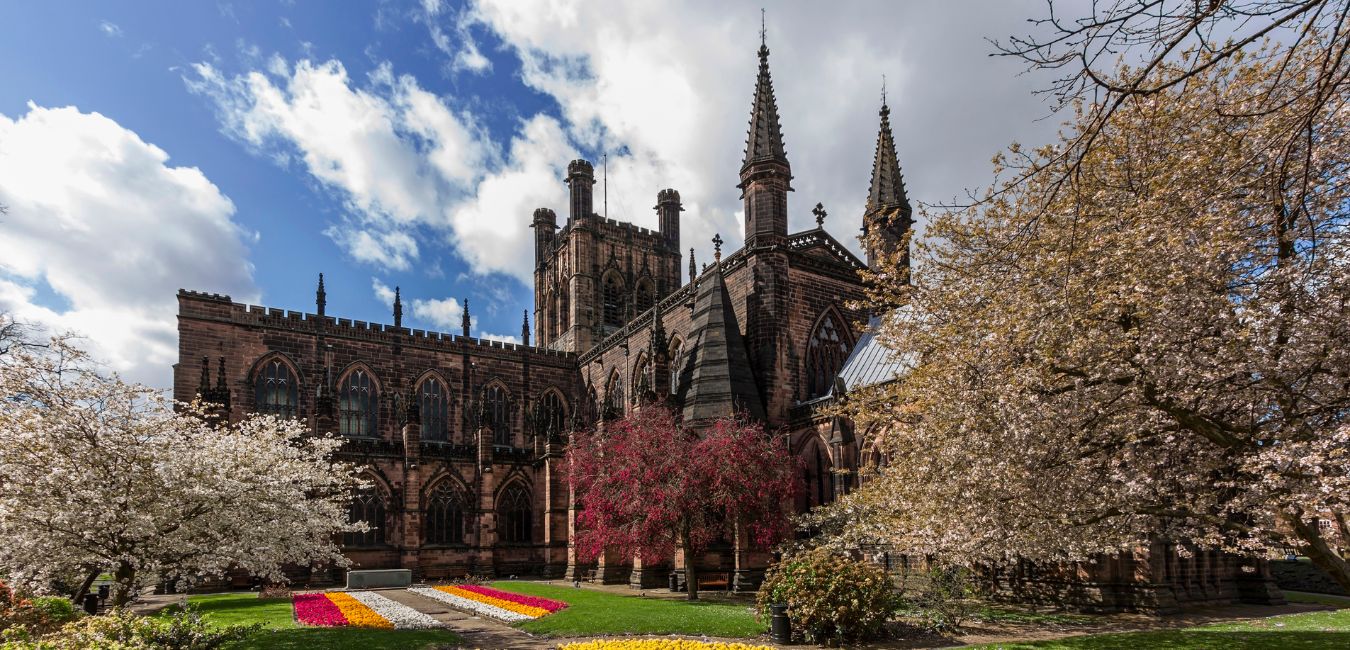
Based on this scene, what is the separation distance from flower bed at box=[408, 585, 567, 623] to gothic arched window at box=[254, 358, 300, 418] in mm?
13495

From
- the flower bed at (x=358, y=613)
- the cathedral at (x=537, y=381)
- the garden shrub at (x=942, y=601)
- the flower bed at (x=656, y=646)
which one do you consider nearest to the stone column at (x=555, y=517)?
the cathedral at (x=537, y=381)

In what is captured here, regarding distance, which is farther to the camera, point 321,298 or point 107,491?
point 321,298

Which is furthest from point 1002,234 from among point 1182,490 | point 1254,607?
point 1254,607

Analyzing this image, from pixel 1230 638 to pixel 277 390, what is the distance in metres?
37.1

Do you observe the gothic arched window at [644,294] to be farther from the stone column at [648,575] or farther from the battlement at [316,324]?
the stone column at [648,575]

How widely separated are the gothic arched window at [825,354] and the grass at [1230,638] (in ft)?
54.1

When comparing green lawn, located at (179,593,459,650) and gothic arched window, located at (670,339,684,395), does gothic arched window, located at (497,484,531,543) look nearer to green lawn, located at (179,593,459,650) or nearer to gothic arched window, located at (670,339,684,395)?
gothic arched window, located at (670,339,684,395)

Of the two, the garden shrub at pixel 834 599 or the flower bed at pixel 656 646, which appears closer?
the flower bed at pixel 656 646

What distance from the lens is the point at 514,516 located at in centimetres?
3912

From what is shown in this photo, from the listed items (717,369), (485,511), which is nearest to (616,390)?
(485,511)

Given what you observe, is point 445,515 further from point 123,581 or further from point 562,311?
point 123,581

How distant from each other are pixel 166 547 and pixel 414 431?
23.3 meters

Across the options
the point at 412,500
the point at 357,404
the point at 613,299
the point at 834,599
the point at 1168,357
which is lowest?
the point at 834,599

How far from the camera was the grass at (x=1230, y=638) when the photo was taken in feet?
41.4
